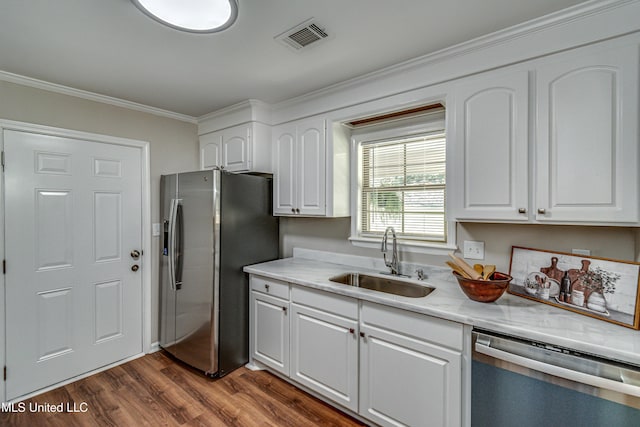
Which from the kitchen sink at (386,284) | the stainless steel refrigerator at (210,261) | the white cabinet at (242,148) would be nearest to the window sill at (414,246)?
the kitchen sink at (386,284)

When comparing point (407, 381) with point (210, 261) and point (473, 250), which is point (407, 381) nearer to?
point (473, 250)

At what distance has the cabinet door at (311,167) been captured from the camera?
97.5 inches

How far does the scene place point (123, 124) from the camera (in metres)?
2.73

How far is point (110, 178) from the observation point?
2.64 meters

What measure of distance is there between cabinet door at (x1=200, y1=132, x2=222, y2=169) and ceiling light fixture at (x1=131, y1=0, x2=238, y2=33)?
1.55 meters

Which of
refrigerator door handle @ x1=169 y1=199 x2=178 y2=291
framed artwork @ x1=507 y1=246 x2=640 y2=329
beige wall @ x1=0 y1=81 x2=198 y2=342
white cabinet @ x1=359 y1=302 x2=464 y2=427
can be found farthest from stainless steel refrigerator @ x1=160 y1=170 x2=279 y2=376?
framed artwork @ x1=507 y1=246 x2=640 y2=329

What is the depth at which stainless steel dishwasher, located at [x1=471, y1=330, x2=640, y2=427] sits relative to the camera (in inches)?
43.9

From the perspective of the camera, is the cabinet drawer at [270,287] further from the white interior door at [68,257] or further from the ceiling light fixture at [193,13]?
the ceiling light fixture at [193,13]

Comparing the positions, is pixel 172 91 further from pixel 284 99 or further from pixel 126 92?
pixel 284 99

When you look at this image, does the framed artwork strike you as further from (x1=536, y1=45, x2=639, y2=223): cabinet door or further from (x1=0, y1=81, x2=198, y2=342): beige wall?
(x1=0, y1=81, x2=198, y2=342): beige wall

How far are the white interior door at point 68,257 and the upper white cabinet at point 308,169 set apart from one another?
138 centimetres

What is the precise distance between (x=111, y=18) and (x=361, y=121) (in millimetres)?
1776

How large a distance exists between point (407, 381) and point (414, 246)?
942 mm

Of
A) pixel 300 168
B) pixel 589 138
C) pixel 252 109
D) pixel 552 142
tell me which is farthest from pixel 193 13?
pixel 589 138
